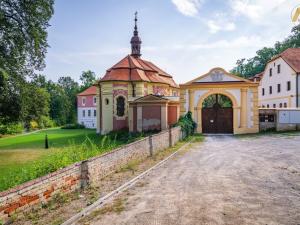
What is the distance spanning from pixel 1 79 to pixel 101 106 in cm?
1436

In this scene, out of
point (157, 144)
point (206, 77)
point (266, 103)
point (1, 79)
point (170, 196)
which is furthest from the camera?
point (266, 103)

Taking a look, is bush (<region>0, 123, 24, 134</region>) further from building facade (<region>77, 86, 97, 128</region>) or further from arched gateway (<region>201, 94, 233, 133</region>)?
arched gateway (<region>201, 94, 233, 133</region>)

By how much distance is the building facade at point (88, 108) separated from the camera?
58709 mm

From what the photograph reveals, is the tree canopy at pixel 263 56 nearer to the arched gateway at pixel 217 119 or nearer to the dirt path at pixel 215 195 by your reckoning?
the arched gateway at pixel 217 119

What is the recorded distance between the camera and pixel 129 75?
3334 cm

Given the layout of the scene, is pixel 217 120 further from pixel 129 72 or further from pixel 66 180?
pixel 66 180

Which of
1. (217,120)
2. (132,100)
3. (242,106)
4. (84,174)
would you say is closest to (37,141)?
(132,100)

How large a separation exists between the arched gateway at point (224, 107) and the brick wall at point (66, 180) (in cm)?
1364

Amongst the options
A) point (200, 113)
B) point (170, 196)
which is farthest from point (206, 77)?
point (170, 196)

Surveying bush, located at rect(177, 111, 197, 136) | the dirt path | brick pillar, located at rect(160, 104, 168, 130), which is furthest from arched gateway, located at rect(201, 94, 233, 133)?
the dirt path

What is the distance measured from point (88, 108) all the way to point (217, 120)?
38875 millimetres

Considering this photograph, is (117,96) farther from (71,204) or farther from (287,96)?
(71,204)

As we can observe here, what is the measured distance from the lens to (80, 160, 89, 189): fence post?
7746 millimetres

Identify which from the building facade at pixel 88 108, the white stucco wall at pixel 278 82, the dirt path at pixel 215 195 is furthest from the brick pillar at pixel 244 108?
the building facade at pixel 88 108
